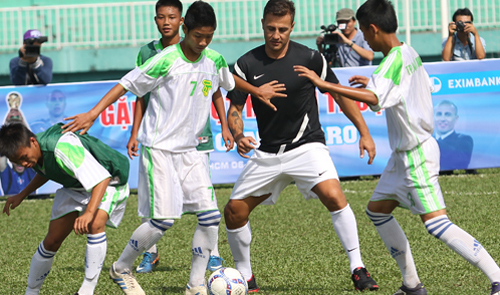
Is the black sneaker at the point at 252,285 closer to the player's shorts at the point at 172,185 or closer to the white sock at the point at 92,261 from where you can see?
the player's shorts at the point at 172,185

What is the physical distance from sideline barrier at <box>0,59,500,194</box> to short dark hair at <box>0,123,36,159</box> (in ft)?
20.5

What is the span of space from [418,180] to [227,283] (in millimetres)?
1496

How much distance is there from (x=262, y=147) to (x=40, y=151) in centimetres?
163

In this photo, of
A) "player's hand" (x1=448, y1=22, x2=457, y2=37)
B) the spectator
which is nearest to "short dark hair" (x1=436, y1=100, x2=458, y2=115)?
the spectator

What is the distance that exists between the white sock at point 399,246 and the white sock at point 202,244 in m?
1.21

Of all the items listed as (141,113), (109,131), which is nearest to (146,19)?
(109,131)

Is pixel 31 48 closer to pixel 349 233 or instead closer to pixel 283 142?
pixel 283 142

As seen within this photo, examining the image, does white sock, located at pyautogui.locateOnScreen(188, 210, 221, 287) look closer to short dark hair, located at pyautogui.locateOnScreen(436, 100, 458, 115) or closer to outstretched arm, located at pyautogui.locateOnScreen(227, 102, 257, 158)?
outstretched arm, located at pyautogui.locateOnScreen(227, 102, 257, 158)

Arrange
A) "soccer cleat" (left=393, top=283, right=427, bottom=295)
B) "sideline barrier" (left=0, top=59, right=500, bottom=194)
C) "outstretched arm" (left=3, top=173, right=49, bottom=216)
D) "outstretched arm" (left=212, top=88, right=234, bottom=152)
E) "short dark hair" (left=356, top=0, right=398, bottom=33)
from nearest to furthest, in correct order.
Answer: "short dark hair" (left=356, top=0, right=398, bottom=33)
"soccer cleat" (left=393, top=283, right=427, bottom=295)
"outstretched arm" (left=3, top=173, right=49, bottom=216)
"outstretched arm" (left=212, top=88, right=234, bottom=152)
"sideline barrier" (left=0, top=59, right=500, bottom=194)

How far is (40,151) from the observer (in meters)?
4.95

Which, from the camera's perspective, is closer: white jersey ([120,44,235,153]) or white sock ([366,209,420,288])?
white sock ([366,209,420,288])

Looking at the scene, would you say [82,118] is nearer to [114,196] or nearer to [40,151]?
[40,151]

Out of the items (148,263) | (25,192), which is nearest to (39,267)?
(25,192)

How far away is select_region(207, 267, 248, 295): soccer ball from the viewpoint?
5.08 m
